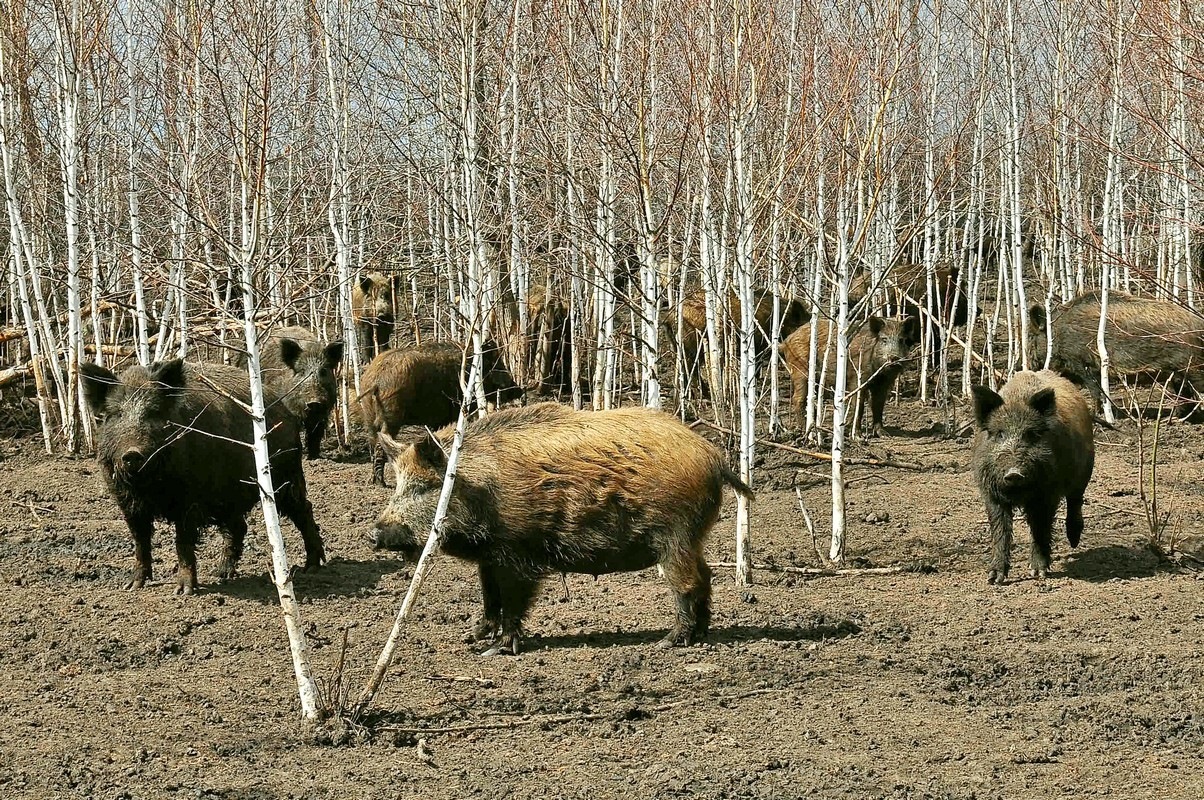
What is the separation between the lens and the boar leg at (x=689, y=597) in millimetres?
6977

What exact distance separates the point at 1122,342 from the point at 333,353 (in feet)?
27.4

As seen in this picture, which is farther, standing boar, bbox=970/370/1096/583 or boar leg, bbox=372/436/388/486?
boar leg, bbox=372/436/388/486

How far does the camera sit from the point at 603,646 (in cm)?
713

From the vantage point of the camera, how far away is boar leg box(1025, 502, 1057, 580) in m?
8.61

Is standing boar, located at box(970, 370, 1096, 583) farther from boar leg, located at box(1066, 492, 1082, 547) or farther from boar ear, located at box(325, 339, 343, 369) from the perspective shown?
boar ear, located at box(325, 339, 343, 369)

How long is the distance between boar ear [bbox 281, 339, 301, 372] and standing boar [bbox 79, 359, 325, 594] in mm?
3697

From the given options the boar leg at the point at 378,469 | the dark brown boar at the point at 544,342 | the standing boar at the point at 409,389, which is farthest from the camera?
the dark brown boar at the point at 544,342

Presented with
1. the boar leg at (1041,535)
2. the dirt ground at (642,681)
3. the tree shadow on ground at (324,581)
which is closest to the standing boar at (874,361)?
the dirt ground at (642,681)

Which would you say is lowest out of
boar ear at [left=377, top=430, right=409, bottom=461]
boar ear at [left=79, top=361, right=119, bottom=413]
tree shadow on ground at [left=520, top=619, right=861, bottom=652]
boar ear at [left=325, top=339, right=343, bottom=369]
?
tree shadow on ground at [left=520, top=619, right=861, bottom=652]

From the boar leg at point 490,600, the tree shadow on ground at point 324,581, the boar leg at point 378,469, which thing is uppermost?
the boar leg at point 378,469

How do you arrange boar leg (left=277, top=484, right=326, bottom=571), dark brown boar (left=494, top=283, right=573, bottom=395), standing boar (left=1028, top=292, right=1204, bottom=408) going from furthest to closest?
dark brown boar (left=494, top=283, right=573, bottom=395) → standing boar (left=1028, top=292, right=1204, bottom=408) → boar leg (left=277, top=484, right=326, bottom=571)

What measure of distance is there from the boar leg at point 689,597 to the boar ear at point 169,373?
10.8 ft

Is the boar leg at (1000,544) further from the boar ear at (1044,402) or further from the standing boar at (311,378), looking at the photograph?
the standing boar at (311,378)

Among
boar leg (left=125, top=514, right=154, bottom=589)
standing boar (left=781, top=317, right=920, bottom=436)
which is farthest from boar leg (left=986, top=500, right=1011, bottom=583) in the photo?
standing boar (left=781, top=317, right=920, bottom=436)
